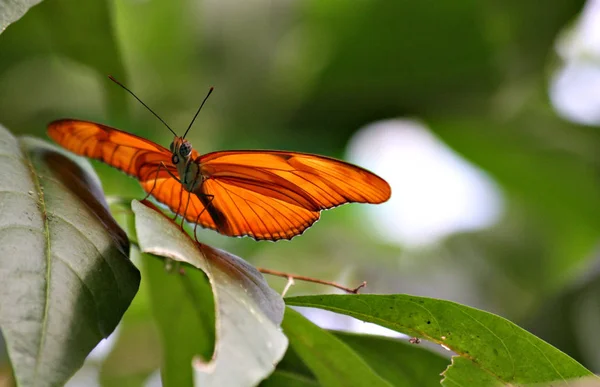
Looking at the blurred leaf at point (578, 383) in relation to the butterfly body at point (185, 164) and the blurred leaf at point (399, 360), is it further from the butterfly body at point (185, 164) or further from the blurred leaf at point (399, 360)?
the butterfly body at point (185, 164)

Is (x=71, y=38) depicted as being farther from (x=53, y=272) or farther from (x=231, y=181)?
(x=53, y=272)

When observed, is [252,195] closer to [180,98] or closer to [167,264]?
[167,264]

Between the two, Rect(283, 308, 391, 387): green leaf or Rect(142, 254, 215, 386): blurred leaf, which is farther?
Rect(142, 254, 215, 386): blurred leaf

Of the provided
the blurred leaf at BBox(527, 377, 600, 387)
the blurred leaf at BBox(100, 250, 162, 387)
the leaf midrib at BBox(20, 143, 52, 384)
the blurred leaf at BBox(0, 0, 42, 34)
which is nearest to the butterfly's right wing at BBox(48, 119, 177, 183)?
the leaf midrib at BBox(20, 143, 52, 384)

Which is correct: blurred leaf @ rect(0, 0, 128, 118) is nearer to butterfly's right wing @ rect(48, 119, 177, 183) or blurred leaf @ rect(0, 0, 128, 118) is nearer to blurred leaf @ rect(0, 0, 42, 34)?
butterfly's right wing @ rect(48, 119, 177, 183)

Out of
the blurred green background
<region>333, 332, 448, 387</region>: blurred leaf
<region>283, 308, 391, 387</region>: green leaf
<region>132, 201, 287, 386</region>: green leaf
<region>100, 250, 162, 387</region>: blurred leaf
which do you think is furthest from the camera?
<region>100, 250, 162, 387</region>: blurred leaf

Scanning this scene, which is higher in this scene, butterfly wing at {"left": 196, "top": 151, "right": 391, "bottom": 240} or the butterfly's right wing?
butterfly wing at {"left": 196, "top": 151, "right": 391, "bottom": 240}

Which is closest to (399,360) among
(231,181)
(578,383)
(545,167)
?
(578,383)
